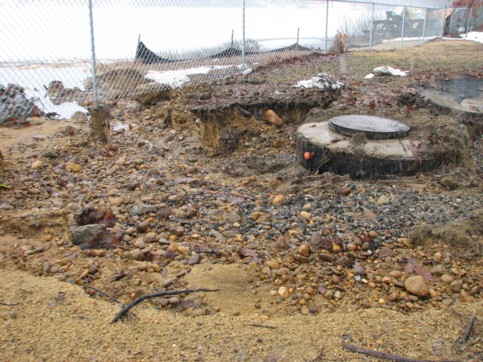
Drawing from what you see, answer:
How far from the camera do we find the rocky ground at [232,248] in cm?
225

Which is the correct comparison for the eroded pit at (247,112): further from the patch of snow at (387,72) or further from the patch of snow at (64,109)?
the patch of snow at (387,72)

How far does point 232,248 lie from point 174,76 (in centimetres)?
583

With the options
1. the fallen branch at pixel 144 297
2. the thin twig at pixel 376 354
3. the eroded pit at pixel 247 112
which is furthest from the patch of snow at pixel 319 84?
the thin twig at pixel 376 354

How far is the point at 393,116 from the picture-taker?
564 centimetres

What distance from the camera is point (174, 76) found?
27.4ft

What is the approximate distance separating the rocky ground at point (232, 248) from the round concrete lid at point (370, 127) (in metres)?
0.22

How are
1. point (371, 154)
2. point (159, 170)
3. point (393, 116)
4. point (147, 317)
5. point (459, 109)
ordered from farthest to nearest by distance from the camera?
point (459, 109), point (393, 116), point (159, 170), point (371, 154), point (147, 317)

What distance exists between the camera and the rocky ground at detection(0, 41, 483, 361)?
2.25 meters

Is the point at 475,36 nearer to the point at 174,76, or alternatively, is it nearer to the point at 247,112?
the point at 174,76

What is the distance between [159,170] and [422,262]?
10.5 ft

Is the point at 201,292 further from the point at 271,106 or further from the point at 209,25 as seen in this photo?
the point at 209,25

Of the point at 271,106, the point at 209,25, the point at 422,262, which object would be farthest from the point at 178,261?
the point at 209,25

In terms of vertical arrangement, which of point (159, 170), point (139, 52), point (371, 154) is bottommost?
point (159, 170)

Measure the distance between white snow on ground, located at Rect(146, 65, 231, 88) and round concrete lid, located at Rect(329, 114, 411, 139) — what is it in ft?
12.8
